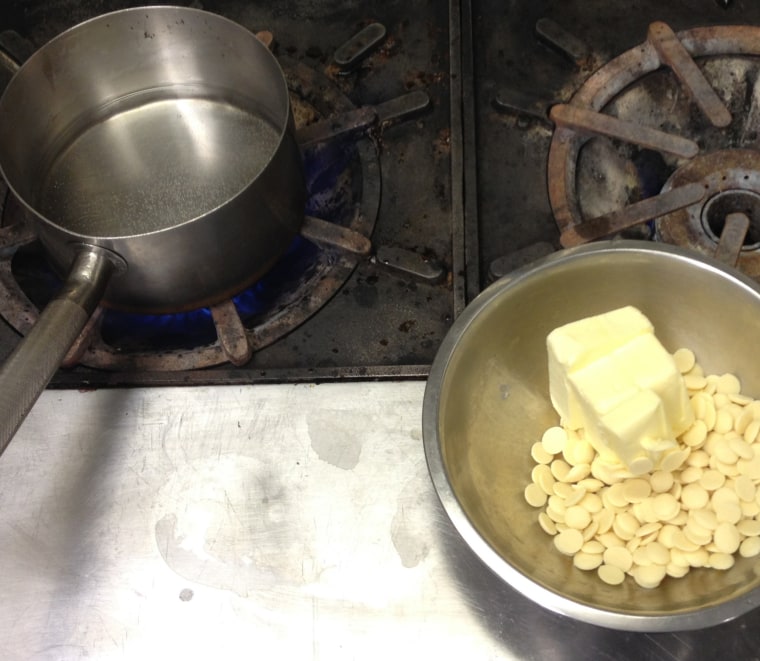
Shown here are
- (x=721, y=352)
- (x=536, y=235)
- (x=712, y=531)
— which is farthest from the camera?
(x=536, y=235)

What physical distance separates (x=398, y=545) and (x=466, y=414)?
0.14m

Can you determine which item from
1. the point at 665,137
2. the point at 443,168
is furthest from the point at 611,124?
the point at 443,168

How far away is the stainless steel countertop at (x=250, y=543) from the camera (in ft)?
2.20

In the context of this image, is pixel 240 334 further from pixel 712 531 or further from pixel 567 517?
pixel 712 531

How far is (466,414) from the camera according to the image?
0.72 m

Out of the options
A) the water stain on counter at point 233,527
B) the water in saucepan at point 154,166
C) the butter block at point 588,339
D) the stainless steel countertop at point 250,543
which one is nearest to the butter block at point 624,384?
the butter block at point 588,339

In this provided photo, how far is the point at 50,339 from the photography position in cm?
69

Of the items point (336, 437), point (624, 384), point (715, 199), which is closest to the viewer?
point (624, 384)

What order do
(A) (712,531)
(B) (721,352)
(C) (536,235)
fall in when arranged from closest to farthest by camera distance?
(A) (712,531)
(B) (721,352)
(C) (536,235)

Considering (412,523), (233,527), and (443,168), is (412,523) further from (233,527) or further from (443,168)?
(443,168)

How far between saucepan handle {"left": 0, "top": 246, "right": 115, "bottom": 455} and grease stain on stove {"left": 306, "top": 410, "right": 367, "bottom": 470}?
239 millimetres

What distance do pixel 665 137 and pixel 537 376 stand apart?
321mm

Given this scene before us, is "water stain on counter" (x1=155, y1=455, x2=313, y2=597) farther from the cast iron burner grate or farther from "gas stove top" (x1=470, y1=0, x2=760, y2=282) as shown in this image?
"gas stove top" (x1=470, y1=0, x2=760, y2=282)

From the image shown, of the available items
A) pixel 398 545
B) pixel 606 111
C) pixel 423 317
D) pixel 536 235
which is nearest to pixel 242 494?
pixel 398 545
